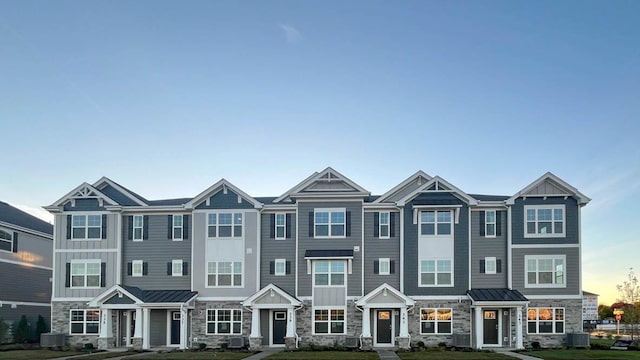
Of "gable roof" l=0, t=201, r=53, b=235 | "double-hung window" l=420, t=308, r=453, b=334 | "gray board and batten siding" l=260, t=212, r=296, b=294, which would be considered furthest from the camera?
"gable roof" l=0, t=201, r=53, b=235

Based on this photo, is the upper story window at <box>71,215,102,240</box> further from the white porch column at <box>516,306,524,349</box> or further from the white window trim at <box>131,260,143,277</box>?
the white porch column at <box>516,306,524,349</box>

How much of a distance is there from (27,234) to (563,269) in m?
34.6

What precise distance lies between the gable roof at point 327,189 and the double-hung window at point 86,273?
1216cm

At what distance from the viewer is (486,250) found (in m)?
34.5

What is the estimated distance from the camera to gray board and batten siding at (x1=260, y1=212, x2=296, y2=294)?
115 ft

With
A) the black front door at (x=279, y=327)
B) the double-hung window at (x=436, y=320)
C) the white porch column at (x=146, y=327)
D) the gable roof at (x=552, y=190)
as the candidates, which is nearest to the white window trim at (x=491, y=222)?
the gable roof at (x=552, y=190)

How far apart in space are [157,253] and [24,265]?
12.1 metres

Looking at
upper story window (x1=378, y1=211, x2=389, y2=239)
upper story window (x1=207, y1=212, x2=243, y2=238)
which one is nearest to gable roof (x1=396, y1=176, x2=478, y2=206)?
upper story window (x1=378, y1=211, x2=389, y2=239)

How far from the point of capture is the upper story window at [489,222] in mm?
34625

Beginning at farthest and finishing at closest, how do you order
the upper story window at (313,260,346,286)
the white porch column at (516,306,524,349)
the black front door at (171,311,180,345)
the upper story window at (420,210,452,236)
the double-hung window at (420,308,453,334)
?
1. the black front door at (171,311,180,345)
2. the upper story window at (420,210,452,236)
3. the upper story window at (313,260,346,286)
4. the double-hung window at (420,308,453,334)
5. the white porch column at (516,306,524,349)

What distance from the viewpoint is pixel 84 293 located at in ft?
117

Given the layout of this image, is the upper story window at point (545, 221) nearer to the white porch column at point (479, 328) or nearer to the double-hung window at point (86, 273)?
the white porch column at point (479, 328)

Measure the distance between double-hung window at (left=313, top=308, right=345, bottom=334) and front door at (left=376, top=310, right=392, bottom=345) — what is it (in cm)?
198

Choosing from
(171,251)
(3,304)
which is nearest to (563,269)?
(171,251)
